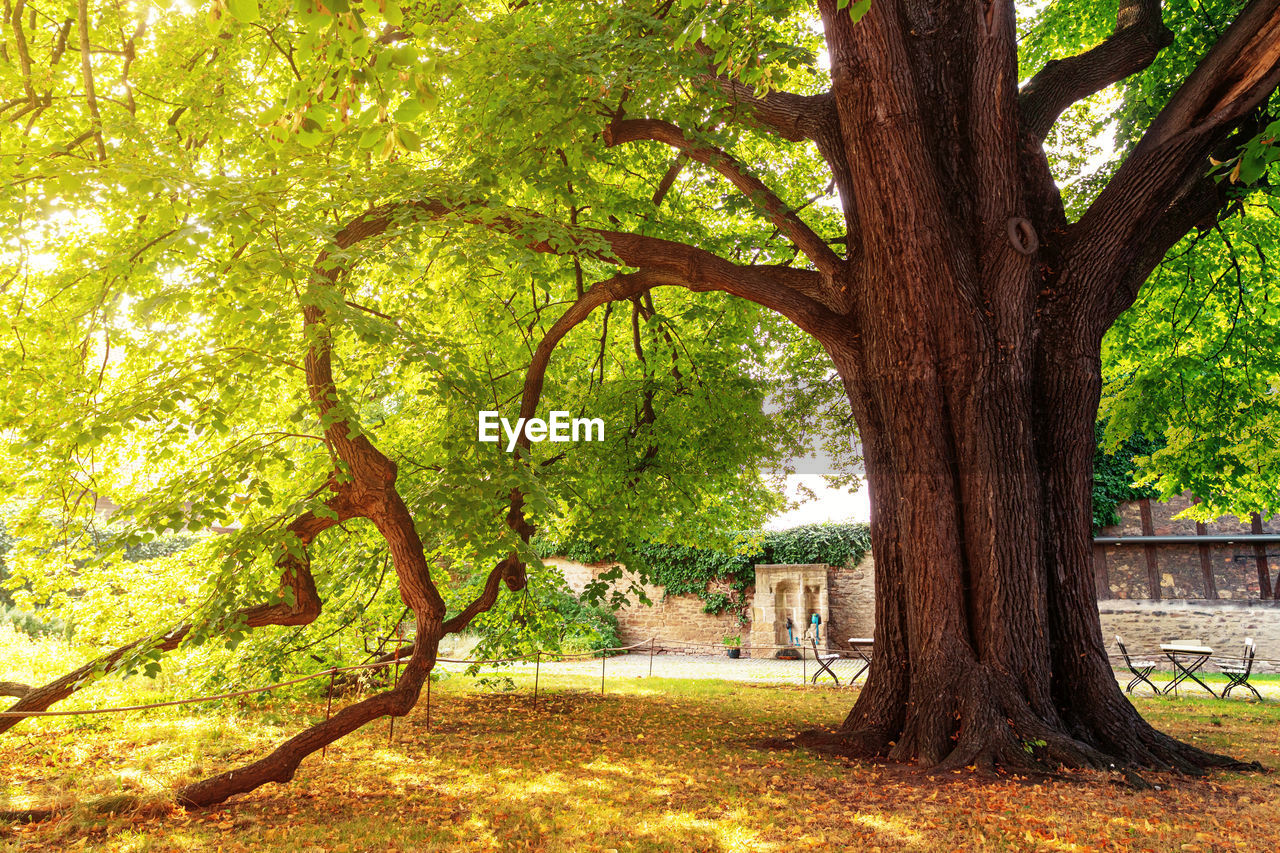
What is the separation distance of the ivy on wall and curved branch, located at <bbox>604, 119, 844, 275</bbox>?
11.7 metres

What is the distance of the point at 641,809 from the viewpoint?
4.50 meters

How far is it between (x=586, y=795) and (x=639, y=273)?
4274 millimetres

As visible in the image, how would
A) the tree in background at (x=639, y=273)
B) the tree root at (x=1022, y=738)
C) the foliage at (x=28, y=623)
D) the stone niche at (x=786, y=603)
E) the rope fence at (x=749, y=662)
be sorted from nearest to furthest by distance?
the tree in background at (x=639, y=273), the tree root at (x=1022, y=738), the rope fence at (x=749, y=662), the foliage at (x=28, y=623), the stone niche at (x=786, y=603)

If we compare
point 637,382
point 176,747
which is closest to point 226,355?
point 176,747

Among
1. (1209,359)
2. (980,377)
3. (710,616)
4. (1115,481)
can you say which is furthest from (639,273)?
(1115,481)

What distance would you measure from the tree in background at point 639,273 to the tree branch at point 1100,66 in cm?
3

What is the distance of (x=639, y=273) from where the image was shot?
22.5 ft

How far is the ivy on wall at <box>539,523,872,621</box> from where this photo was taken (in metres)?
17.9

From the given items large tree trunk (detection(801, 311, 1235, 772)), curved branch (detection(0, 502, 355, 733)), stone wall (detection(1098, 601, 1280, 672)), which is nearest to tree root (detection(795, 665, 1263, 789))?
large tree trunk (detection(801, 311, 1235, 772))

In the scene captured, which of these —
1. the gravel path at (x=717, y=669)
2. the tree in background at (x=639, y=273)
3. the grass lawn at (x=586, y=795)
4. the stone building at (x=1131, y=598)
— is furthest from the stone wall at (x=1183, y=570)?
the tree in background at (x=639, y=273)

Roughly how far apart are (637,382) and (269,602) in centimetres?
→ 472

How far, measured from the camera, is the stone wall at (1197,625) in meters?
14.2

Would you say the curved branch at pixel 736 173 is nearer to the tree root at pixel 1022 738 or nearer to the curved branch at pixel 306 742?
the tree root at pixel 1022 738

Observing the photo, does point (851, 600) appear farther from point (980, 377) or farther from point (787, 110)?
point (787, 110)
